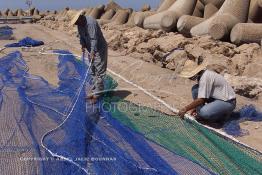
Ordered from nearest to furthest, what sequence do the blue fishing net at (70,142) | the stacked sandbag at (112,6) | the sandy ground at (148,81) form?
1. the blue fishing net at (70,142)
2. the sandy ground at (148,81)
3. the stacked sandbag at (112,6)

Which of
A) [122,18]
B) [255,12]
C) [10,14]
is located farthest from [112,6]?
[10,14]

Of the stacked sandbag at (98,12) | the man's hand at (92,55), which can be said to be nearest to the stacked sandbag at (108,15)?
the stacked sandbag at (98,12)

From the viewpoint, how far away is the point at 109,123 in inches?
217

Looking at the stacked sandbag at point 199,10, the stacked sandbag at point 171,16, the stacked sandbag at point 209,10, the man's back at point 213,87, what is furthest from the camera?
the stacked sandbag at point 199,10

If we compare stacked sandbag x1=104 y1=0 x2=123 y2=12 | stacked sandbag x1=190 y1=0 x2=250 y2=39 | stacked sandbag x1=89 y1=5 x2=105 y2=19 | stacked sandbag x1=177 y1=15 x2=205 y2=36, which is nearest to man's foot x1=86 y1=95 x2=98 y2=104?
stacked sandbag x1=190 y1=0 x2=250 y2=39

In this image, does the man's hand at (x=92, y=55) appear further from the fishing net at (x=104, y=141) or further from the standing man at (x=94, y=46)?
the fishing net at (x=104, y=141)

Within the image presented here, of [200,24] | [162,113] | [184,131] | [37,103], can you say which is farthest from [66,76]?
[200,24]

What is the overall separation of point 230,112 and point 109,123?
178cm

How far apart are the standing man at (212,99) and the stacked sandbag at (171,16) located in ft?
29.0

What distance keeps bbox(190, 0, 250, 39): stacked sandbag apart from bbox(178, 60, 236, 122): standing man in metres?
5.39

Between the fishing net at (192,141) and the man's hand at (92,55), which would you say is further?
the man's hand at (92,55)

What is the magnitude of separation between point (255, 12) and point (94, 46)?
644cm

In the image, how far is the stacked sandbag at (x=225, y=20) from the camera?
11108 millimetres

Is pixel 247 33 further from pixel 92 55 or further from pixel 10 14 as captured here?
pixel 10 14
